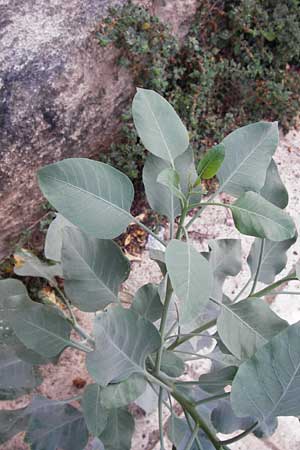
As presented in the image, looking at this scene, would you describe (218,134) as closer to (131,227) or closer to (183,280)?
(131,227)

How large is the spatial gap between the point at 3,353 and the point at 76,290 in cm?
31

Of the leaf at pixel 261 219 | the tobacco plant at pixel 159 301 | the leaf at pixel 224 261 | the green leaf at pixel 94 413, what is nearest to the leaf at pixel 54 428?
the tobacco plant at pixel 159 301

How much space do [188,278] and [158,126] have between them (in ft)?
0.99

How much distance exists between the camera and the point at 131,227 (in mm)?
2113

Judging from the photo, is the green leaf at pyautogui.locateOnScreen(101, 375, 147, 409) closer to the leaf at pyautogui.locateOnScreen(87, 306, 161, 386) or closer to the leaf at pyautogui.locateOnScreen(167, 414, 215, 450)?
the leaf at pyautogui.locateOnScreen(87, 306, 161, 386)

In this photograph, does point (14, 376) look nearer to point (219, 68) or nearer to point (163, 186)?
point (163, 186)

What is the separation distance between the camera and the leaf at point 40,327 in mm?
952

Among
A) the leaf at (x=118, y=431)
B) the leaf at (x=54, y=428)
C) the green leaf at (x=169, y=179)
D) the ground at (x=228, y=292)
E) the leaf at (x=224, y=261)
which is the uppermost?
the green leaf at (x=169, y=179)

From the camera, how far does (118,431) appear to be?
3.41 feet

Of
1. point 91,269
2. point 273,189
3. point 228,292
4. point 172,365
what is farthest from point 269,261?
point 228,292

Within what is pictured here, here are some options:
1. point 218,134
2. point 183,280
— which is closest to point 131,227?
point 218,134

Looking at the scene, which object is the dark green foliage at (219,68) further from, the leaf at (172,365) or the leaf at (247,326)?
the leaf at (247,326)

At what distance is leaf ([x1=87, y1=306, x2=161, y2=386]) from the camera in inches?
32.1

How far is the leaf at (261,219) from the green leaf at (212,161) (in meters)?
0.07
